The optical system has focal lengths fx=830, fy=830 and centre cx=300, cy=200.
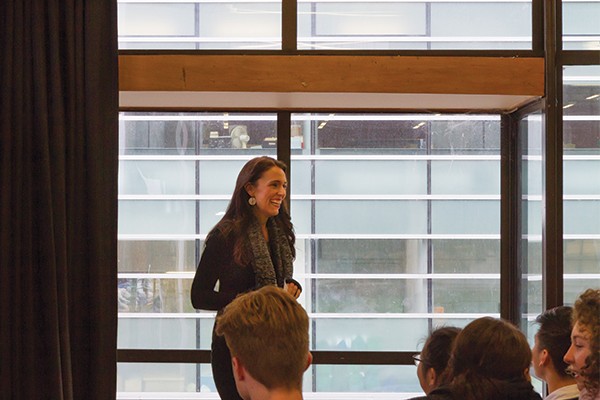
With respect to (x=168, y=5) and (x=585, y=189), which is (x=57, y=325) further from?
(x=585, y=189)

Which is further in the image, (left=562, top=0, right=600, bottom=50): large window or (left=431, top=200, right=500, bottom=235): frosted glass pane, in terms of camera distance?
(left=431, top=200, right=500, bottom=235): frosted glass pane

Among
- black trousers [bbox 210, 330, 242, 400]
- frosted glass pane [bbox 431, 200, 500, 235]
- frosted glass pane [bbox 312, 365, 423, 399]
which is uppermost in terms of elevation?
frosted glass pane [bbox 431, 200, 500, 235]

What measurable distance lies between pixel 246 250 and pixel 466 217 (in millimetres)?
1219

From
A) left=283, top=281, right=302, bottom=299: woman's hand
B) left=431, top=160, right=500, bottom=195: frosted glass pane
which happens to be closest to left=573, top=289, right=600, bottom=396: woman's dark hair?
left=283, top=281, right=302, bottom=299: woman's hand

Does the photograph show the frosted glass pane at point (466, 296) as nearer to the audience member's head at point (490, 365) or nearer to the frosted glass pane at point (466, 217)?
the frosted glass pane at point (466, 217)

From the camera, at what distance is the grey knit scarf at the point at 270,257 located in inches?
126

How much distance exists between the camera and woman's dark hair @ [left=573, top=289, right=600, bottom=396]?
2062 mm

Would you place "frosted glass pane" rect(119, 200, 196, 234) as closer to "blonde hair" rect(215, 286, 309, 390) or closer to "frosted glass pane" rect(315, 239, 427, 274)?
"frosted glass pane" rect(315, 239, 427, 274)

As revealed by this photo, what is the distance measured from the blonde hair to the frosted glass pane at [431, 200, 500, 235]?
2.22 meters

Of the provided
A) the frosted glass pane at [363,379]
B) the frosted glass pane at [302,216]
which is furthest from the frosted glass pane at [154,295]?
the frosted glass pane at [363,379]

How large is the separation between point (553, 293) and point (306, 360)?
2.17 metres

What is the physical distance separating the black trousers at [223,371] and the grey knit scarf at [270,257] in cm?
27

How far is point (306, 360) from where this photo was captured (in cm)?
175

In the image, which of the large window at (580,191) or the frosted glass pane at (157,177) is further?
the frosted glass pane at (157,177)
